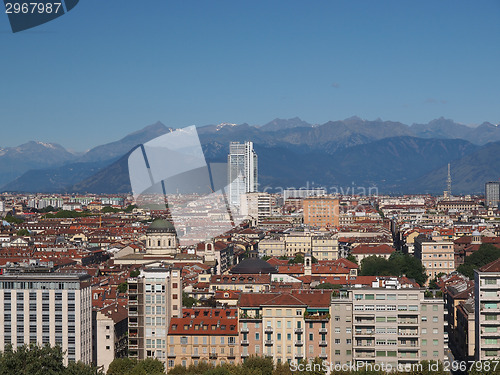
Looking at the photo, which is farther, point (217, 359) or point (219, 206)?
point (219, 206)

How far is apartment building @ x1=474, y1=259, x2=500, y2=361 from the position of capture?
27328 mm

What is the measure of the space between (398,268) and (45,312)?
2549 cm

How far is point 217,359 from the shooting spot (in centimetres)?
2816

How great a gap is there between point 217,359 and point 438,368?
6508 millimetres

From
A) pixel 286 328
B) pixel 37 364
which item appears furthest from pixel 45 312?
pixel 286 328

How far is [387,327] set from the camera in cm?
2786

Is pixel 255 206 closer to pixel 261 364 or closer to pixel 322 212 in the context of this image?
pixel 322 212

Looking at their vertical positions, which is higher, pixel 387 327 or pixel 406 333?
pixel 387 327

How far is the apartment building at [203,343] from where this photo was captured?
28.2 metres

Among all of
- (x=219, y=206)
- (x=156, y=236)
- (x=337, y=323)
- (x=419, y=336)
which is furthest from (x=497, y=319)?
(x=219, y=206)

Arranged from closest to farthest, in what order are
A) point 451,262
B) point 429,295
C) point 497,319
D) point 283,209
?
point 497,319 → point 429,295 → point 451,262 → point 283,209

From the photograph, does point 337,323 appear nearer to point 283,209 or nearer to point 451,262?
point 451,262

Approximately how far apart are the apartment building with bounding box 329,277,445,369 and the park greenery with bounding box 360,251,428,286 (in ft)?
66.5

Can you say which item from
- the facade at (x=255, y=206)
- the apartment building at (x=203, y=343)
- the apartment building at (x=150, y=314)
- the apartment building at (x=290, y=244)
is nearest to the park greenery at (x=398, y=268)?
the apartment building at (x=290, y=244)
